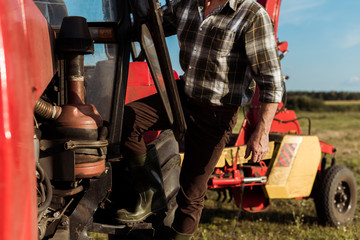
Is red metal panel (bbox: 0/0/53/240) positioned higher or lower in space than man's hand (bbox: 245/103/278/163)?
higher

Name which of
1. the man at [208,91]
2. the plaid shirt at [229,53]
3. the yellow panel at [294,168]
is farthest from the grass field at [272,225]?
the plaid shirt at [229,53]

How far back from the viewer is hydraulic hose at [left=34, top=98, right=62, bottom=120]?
1719 millimetres

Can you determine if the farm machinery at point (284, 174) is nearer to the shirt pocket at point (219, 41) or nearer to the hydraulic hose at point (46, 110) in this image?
the shirt pocket at point (219, 41)

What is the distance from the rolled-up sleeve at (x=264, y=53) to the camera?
89.3 inches

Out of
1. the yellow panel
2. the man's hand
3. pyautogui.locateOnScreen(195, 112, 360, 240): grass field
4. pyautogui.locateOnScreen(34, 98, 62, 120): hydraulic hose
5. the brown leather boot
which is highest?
pyautogui.locateOnScreen(34, 98, 62, 120): hydraulic hose

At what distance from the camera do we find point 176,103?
2021mm

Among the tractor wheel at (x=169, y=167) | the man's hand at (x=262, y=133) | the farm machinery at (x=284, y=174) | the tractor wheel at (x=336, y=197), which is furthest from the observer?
the tractor wheel at (x=336, y=197)

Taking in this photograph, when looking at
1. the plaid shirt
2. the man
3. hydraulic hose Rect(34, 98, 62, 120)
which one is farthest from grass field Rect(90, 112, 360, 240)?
hydraulic hose Rect(34, 98, 62, 120)

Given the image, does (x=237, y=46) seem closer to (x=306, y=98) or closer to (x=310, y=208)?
(x=310, y=208)

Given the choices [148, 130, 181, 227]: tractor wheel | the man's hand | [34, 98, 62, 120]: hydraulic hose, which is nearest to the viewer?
[34, 98, 62, 120]: hydraulic hose

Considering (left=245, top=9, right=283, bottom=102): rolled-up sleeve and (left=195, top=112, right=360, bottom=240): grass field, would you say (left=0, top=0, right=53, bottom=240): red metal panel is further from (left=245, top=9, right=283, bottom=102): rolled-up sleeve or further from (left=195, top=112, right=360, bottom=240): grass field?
(left=195, top=112, right=360, bottom=240): grass field

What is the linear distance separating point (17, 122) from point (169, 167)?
163 cm

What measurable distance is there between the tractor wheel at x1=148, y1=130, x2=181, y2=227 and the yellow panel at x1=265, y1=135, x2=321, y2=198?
1.54 metres

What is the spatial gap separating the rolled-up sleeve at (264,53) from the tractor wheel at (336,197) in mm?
2496
